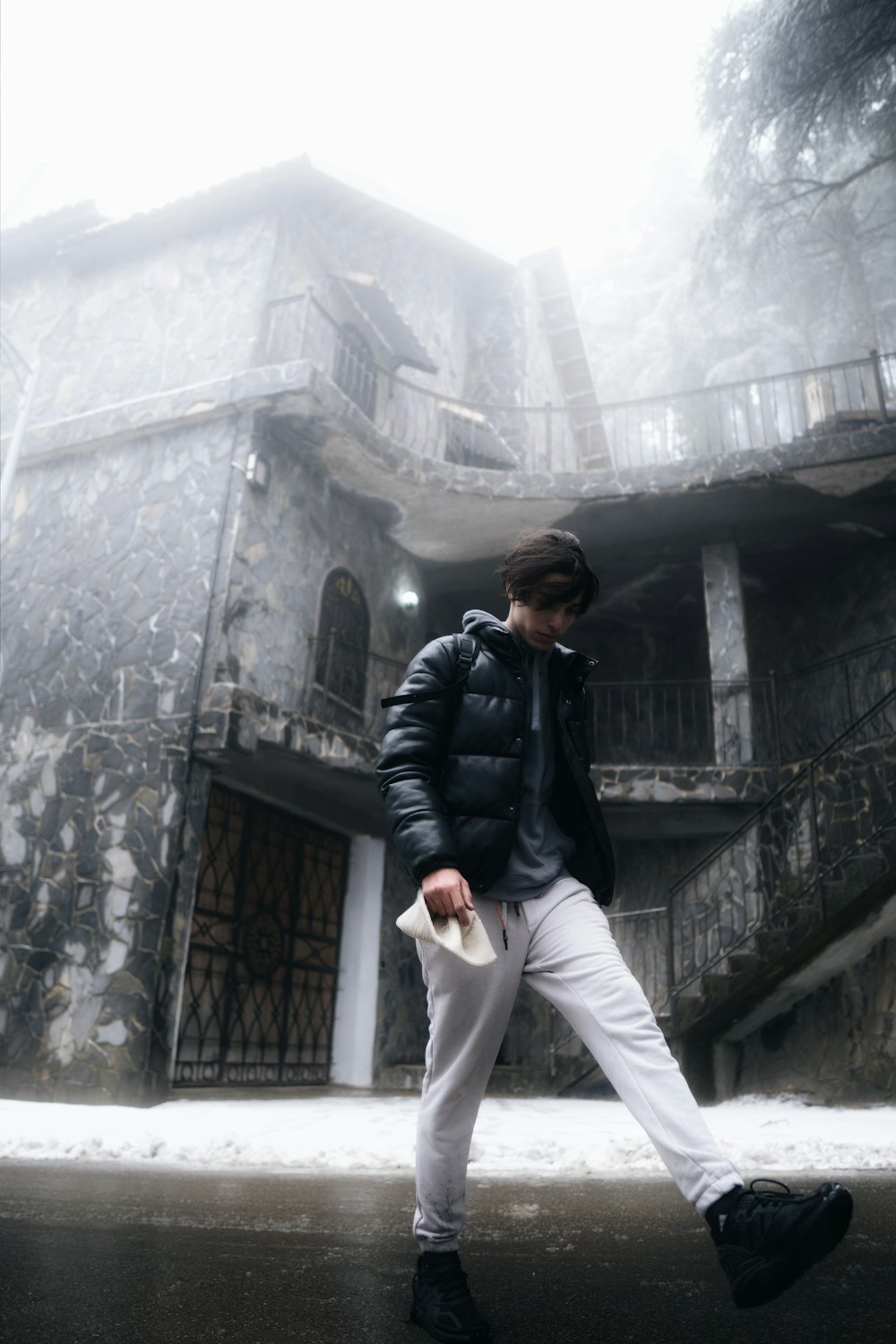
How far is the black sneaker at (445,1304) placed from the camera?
6.52 ft

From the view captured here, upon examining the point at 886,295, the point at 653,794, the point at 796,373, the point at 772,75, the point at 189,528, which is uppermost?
the point at 886,295

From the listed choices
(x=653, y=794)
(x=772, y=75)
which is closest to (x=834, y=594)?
(x=653, y=794)

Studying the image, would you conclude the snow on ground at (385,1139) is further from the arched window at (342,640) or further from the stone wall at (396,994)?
the arched window at (342,640)

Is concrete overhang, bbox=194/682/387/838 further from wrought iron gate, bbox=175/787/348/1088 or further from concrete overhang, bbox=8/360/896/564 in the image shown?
concrete overhang, bbox=8/360/896/564

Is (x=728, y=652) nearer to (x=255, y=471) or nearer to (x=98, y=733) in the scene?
(x=255, y=471)

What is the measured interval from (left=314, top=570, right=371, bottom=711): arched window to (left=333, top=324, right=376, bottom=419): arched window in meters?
2.58

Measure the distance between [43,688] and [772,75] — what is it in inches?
473

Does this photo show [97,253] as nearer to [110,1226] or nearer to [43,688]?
[43,688]

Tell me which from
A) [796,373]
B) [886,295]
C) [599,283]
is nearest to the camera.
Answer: [796,373]

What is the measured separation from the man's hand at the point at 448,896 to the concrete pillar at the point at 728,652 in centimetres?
1015

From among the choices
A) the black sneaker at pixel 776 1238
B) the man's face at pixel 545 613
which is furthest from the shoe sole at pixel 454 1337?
the man's face at pixel 545 613

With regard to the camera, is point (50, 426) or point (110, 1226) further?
point (50, 426)

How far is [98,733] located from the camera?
992 cm

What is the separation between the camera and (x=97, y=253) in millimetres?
13500
